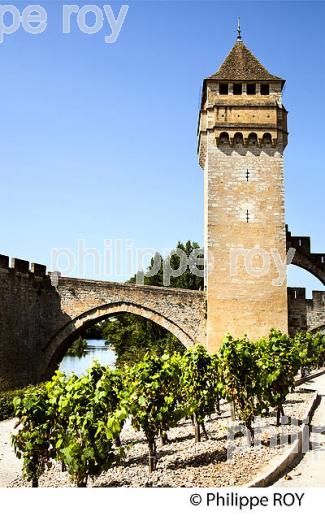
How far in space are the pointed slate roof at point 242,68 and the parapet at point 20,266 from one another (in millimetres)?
9923

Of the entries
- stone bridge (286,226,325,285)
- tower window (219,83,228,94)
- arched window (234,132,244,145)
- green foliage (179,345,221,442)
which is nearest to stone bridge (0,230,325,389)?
arched window (234,132,244,145)

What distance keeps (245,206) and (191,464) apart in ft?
45.5

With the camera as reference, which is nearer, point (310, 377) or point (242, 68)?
point (310, 377)

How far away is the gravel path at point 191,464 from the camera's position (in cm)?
737

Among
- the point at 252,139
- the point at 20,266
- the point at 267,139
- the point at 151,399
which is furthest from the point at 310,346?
the point at 151,399

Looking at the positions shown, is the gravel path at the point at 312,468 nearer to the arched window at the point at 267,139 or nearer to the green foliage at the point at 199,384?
the green foliage at the point at 199,384

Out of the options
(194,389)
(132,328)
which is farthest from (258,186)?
(132,328)

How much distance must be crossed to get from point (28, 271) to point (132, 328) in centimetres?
1931

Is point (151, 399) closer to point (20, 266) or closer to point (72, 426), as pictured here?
point (72, 426)

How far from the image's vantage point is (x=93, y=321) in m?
21.4

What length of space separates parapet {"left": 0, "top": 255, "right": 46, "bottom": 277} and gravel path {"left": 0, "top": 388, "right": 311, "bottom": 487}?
32.9 ft

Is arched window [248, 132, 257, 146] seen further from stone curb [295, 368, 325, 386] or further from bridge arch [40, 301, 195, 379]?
stone curb [295, 368, 325, 386]

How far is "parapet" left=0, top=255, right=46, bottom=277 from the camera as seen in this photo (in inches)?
768
